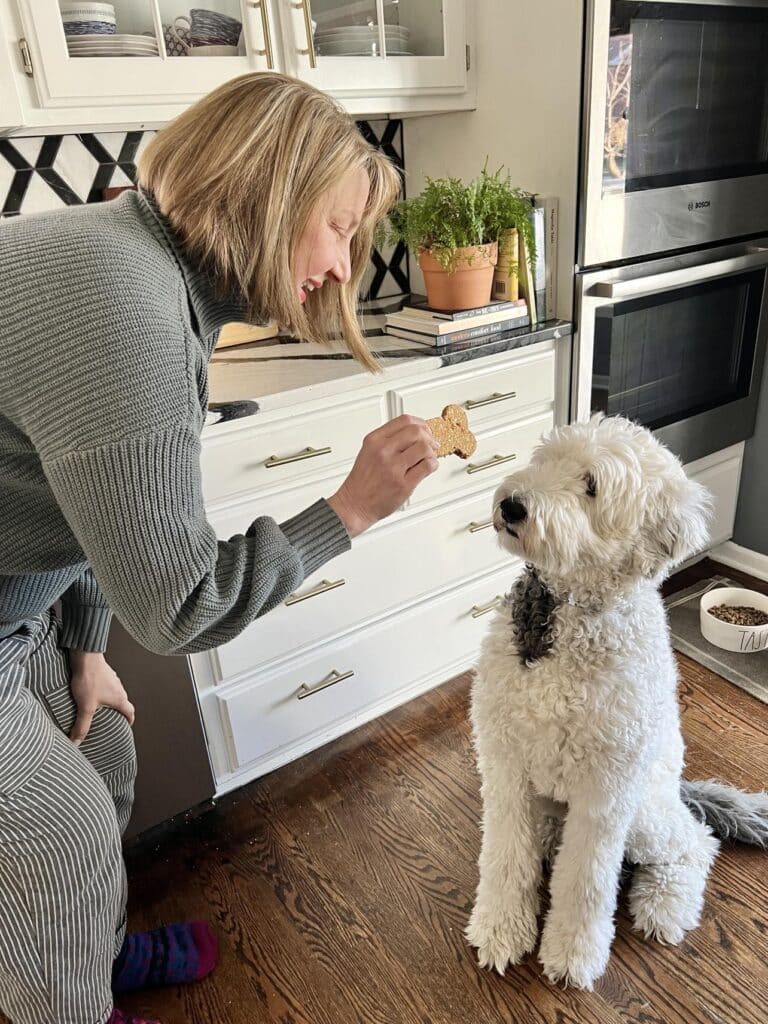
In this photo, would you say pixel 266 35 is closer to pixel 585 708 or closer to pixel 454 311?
pixel 454 311

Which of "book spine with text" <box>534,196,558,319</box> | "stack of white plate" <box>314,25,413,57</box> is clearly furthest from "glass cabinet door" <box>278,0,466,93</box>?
"book spine with text" <box>534,196,558,319</box>

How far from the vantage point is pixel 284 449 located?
156 cm

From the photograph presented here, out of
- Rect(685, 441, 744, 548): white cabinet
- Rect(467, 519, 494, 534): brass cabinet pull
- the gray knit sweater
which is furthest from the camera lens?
Rect(685, 441, 744, 548): white cabinet

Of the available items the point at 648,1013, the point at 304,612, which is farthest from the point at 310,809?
the point at 648,1013

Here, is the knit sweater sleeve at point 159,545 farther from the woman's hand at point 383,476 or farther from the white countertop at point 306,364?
the white countertop at point 306,364

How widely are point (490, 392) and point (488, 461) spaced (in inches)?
6.9

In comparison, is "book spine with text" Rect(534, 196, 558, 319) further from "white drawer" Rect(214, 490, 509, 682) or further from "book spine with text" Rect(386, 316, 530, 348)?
"white drawer" Rect(214, 490, 509, 682)

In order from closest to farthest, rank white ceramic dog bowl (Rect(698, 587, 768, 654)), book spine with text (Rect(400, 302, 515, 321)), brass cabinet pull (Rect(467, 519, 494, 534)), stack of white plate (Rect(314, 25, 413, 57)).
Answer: stack of white plate (Rect(314, 25, 413, 57)) → book spine with text (Rect(400, 302, 515, 321)) → brass cabinet pull (Rect(467, 519, 494, 534)) → white ceramic dog bowl (Rect(698, 587, 768, 654))

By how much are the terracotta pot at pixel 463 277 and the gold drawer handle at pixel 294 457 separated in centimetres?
52


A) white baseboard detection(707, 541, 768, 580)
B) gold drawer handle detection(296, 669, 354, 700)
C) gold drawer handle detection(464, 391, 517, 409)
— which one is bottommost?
white baseboard detection(707, 541, 768, 580)

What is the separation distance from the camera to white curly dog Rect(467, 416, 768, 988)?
3.53ft

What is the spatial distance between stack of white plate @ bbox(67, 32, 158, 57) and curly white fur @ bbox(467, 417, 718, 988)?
→ 113 cm

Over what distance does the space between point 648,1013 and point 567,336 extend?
4.82 feet

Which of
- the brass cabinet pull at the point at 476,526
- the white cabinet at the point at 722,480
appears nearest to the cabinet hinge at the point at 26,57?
the brass cabinet pull at the point at 476,526
